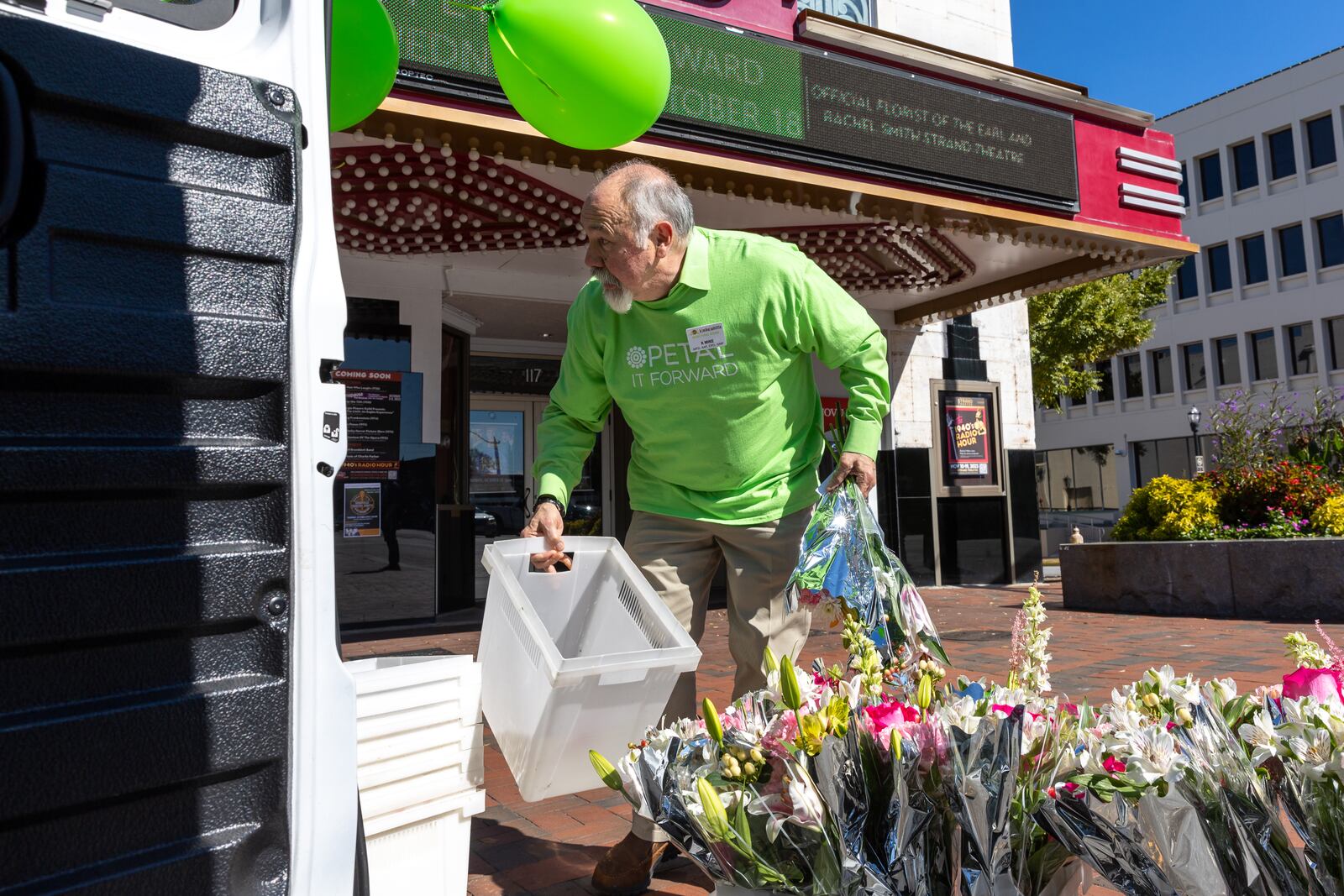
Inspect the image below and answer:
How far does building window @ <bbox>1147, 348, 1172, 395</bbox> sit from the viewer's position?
3794cm

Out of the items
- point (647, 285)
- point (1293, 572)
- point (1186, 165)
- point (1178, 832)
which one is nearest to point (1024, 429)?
point (1293, 572)

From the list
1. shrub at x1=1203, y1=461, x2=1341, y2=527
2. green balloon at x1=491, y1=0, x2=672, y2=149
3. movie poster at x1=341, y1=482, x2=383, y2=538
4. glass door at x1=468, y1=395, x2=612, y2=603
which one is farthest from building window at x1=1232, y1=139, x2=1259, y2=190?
green balloon at x1=491, y1=0, x2=672, y2=149

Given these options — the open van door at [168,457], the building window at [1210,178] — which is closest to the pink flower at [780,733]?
the open van door at [168,457]

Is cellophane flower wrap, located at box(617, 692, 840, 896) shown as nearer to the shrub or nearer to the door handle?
the door handle

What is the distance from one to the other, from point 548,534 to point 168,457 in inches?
52.4

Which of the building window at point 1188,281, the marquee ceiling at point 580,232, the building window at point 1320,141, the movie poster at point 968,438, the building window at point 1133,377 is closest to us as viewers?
the marquee ceiling at point 580,232

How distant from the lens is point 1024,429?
1228cm

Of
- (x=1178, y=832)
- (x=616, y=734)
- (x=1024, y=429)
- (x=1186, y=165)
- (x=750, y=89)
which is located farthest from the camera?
(x=1186, y=165)

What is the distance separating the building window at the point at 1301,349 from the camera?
3291cm

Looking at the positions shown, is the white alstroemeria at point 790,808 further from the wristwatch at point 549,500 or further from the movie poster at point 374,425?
the movie poster at point 374,425

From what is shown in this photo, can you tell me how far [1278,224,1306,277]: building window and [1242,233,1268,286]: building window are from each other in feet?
1.85

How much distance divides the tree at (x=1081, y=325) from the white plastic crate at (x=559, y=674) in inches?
687

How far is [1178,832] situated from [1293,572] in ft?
25.8

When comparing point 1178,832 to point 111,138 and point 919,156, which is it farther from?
point 919,156
